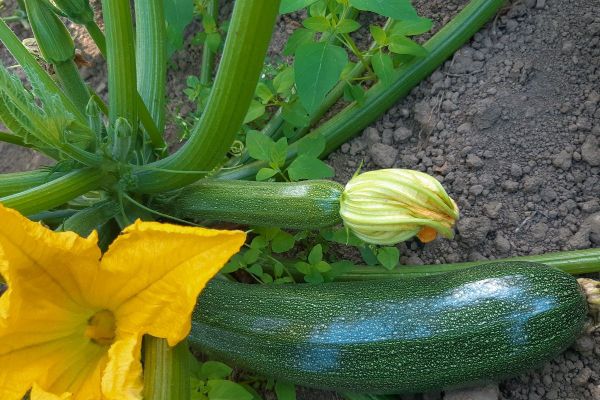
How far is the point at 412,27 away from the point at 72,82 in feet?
3.66

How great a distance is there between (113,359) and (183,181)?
0.65 m

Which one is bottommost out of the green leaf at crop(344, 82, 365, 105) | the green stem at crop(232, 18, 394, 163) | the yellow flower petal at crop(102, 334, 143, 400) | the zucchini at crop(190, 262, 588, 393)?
the zucchini at crop(190, 262, 588, 393)

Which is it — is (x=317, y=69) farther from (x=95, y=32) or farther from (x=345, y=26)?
(x=95, y=32)

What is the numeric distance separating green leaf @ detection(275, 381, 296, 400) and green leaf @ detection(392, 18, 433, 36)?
1.23 meters

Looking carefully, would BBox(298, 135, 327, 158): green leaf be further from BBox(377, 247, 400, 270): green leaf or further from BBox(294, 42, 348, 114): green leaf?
BBox(377, 247, 400, 270): green leaf

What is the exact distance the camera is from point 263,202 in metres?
1.80

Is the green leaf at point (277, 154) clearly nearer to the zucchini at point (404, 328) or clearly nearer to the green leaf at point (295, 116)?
the green leaf at point (295, 116)

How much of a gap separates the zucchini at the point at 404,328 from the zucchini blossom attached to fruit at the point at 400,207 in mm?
302

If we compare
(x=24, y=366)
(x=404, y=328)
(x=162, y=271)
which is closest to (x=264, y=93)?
(x=404, y=328)

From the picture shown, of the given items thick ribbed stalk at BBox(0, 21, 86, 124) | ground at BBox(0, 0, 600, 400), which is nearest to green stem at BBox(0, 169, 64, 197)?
thick ribbed stalk at BBox(0, 21, 86, 124)

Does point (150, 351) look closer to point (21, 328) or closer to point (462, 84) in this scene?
point (21, 328)

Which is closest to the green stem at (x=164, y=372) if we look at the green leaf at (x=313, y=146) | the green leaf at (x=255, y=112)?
the green leaf at (x=313, y=146)

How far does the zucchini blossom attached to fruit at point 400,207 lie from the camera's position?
61.6 inches

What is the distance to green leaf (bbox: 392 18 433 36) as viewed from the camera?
2.05m
